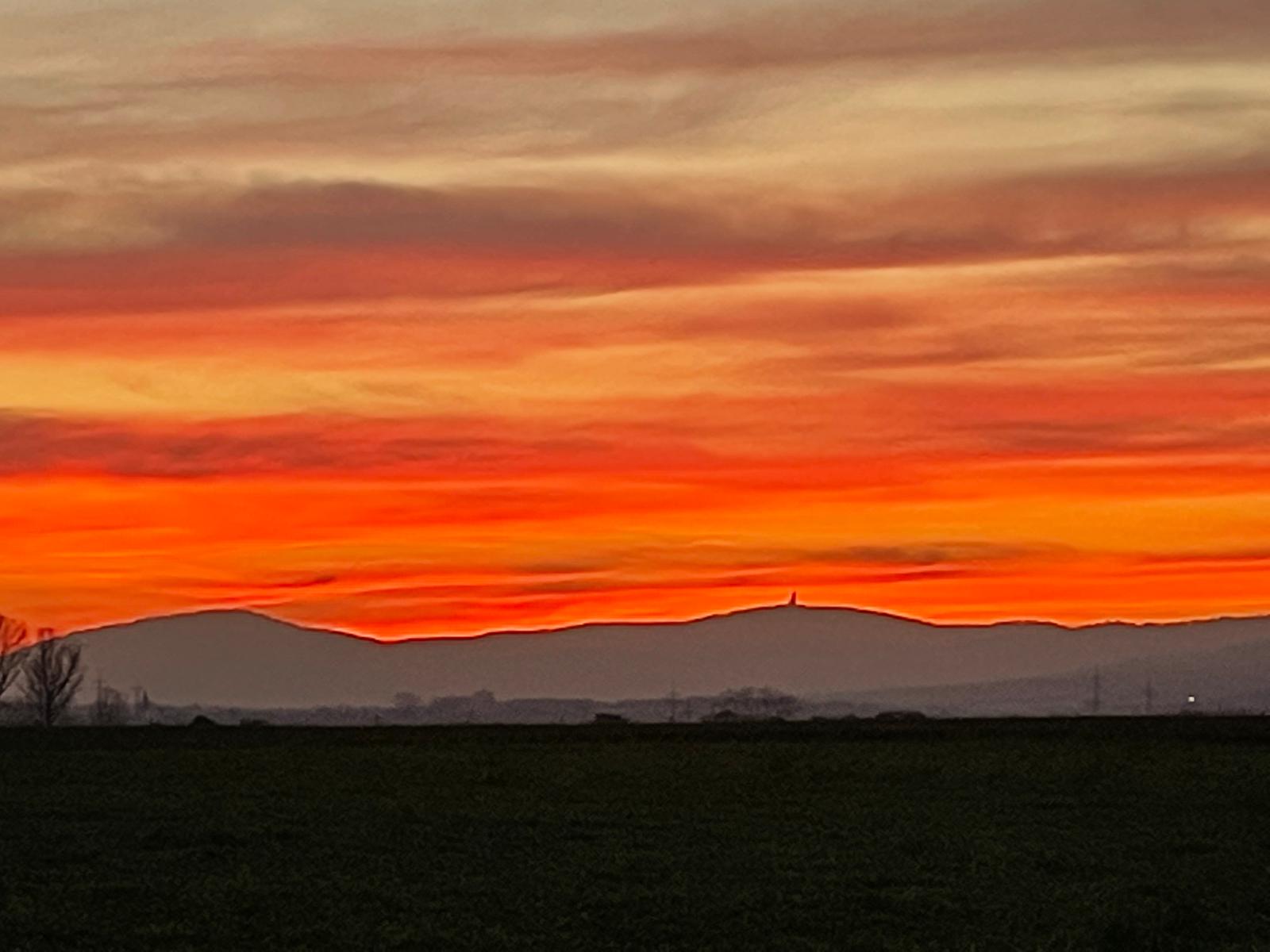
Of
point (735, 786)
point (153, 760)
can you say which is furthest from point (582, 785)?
point (153, 760)

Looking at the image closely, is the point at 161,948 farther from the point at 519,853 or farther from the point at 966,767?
the point at 966,767

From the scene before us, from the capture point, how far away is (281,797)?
58969mm

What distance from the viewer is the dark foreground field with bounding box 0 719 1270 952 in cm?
3284

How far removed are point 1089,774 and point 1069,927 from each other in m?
36.9

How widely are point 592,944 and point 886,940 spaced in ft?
14.4

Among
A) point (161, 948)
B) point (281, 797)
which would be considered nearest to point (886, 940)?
point (161, 948)

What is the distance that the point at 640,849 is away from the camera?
4462 centimetres

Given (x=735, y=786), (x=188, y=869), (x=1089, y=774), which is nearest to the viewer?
(x=188, y=869)

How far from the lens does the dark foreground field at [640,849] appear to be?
32844 mm

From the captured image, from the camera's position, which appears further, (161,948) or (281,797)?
(281,797)

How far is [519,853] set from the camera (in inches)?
1721

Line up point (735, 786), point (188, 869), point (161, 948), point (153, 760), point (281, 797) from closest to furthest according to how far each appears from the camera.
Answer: point (161, 948) < point (188, 869) < point (281, 797) < point (735, 786) < point (153, 760)

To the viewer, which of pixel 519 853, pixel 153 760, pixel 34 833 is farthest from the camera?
pixel 153 760

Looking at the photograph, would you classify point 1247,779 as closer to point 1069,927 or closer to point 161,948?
point 1069,927
